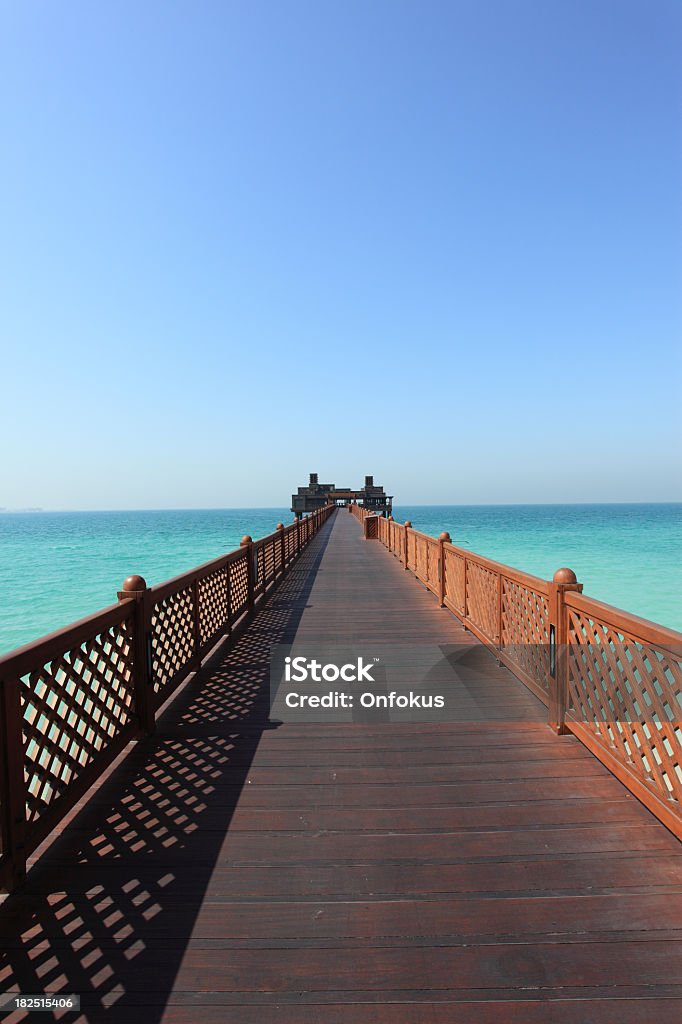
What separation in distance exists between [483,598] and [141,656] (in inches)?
148

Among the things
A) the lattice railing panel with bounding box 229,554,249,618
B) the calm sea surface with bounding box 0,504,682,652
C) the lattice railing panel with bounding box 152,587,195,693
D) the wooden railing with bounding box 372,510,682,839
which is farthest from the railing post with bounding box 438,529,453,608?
the calm sea surface with bounding box 0,504,682,652

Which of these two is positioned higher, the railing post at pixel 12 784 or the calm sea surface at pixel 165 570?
the railing post at pixel 12 784

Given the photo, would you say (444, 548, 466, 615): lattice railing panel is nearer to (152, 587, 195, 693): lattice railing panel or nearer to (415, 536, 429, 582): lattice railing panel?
(415, 536, 429, 582): lattice railing panel

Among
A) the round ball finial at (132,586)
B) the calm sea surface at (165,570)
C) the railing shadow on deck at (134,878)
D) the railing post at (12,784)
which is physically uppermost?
the round ball finial at (132,586)

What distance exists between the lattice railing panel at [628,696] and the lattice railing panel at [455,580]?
10.8 ft

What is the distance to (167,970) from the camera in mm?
1953

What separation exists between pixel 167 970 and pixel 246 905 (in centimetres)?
39

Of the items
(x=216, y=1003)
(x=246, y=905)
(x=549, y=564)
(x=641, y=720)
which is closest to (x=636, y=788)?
(x=641, y=720)

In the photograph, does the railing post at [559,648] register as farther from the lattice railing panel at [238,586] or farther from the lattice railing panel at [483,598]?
the lattice railing panel at [238,586]

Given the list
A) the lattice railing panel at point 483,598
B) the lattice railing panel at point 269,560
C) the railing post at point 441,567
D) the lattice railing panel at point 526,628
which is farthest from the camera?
the lattice railing panel at point 269,560

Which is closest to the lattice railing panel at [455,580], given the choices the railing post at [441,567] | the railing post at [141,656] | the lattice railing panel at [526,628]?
the railing post at [441,567]

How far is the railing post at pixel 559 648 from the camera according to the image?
3.84m

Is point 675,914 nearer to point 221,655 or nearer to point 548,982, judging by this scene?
point 548,982

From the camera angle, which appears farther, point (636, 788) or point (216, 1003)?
point (636, 788)
